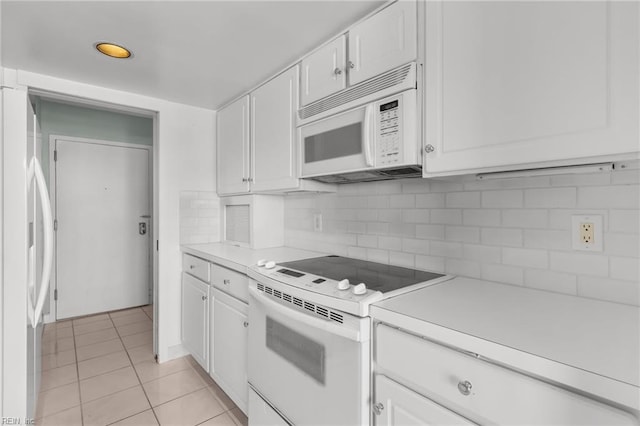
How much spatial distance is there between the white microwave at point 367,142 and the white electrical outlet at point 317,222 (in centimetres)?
44

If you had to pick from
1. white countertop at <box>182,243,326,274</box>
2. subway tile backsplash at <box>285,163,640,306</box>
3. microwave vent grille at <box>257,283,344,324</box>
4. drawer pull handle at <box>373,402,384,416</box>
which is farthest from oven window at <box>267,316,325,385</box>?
subway tile backsplash at <box>285,163,640,306</box>

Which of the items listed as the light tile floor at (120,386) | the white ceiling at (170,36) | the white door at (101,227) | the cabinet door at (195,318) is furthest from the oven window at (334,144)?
the white door at (101,227)

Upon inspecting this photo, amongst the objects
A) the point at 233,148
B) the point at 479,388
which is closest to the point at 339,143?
the point at 479,388

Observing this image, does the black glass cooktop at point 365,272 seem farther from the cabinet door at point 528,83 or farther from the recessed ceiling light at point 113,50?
the recessed ceiling light at point 113,50

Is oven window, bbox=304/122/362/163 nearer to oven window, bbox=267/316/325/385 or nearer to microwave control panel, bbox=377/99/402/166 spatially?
microwave control panel, bbox=377/99/402/166

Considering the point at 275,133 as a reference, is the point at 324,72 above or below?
above

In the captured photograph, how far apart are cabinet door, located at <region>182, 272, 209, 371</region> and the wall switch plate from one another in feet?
6.63

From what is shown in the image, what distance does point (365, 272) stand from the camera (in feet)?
5.06


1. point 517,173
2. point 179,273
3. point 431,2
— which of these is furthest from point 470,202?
point 179,273

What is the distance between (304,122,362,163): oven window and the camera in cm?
147

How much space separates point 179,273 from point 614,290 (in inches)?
104

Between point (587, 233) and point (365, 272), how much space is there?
0.87 metres

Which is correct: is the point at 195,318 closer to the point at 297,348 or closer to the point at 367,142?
the point at 297,348

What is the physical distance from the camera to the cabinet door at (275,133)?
6.23ft
